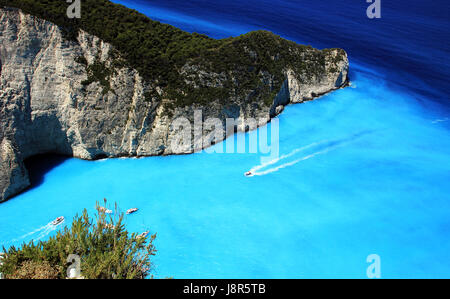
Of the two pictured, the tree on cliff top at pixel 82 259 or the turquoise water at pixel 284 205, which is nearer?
the tree on cliff top at pixel 82 259

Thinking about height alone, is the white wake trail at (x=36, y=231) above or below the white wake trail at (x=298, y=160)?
below

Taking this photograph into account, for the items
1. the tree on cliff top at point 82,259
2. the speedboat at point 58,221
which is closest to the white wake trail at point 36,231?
the speedboat at point 58,221

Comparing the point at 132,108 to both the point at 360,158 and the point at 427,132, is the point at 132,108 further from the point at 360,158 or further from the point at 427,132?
the point at 427,132

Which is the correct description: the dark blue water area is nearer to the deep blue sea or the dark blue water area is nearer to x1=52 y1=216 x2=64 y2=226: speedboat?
the deep blue sea

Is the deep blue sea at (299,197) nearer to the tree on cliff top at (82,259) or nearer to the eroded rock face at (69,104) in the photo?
the eroded rock face at (69,104)

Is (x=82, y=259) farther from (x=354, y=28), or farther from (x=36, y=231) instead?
(x=354, y=28)

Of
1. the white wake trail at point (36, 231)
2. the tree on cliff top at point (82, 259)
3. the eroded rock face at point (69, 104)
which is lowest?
the white wake trail at point (36, 231)

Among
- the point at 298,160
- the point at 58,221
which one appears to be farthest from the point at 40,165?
the point at 298,160
